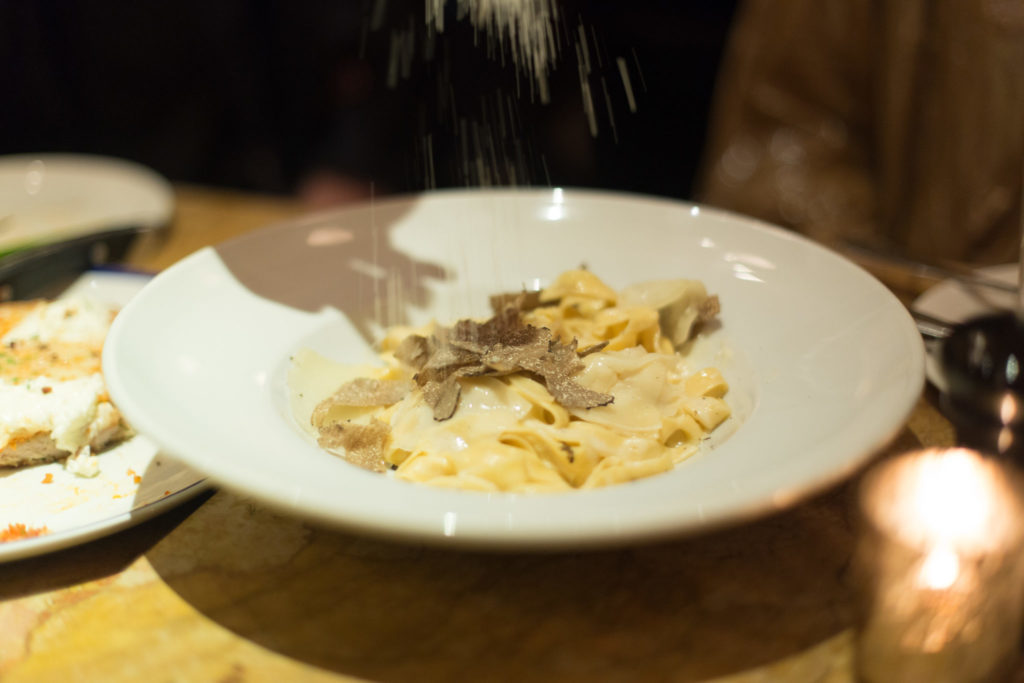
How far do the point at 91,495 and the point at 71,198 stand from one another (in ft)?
8.70

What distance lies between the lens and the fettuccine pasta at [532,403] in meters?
1.52

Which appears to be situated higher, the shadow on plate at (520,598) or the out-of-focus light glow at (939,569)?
the out-of-focus light glow at (939,569)

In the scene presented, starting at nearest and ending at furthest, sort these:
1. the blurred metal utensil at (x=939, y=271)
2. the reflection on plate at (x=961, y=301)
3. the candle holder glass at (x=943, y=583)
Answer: the candle holder glass at (x=943, y=583), the reflection on plate at (x=961, y=301), the blurred metal utensil at (x=939, y=271)

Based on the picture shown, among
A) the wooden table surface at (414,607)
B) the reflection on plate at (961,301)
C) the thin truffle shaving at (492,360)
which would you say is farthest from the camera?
the reflection on plate at (961,301)

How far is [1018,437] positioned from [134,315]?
1806mm

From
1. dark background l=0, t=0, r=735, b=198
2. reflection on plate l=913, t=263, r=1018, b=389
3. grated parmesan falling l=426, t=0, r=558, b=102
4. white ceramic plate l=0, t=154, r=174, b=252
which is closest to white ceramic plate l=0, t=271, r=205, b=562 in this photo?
grated parmesan falling l=426, t=0, r=558, b=102

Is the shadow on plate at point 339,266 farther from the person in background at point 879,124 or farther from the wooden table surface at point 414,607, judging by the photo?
the person in background at point 879,124

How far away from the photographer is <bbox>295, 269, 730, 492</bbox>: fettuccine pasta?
1518mm

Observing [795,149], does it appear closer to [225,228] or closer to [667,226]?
[667,226]

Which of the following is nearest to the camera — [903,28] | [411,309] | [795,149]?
[411,309]

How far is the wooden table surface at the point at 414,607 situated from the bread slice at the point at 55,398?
0.26 metres

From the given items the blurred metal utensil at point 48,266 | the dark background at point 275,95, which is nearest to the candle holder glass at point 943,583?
the blurred metal utensil at point 48,266

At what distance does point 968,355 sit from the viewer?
1.77m

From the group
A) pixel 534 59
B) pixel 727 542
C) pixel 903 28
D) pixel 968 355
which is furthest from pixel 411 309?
pixel 903 28
